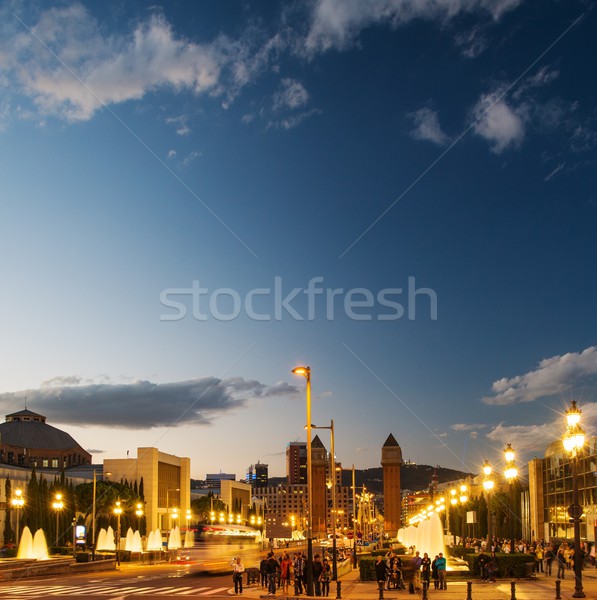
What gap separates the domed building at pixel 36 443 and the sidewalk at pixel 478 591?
12665cm

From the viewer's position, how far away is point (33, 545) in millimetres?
77875

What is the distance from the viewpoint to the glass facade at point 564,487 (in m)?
72.9

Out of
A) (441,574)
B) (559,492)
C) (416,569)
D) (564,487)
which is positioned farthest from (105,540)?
(441,574)

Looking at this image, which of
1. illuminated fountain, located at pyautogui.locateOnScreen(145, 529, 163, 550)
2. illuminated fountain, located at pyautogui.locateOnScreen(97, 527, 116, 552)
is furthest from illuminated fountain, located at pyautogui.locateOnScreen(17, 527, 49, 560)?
illuminated fountain, located at pyautogui.locateOnScreen(145, 529, 163, 550)

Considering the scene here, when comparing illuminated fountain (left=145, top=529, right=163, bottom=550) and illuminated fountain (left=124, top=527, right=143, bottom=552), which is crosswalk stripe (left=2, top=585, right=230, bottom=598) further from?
illuminated fountain (left=145, top=529, right=163, bottom=550)

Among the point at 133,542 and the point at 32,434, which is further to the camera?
the point at 32,434

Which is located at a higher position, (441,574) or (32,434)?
(32,434)

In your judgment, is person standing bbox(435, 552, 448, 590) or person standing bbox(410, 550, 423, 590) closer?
person standing bbox(410, 550, 423, 590)

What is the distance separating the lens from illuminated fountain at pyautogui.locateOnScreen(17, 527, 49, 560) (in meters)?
73.3

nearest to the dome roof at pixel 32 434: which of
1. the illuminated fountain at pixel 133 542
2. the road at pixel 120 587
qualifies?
the illuminated fountain at pixel 133 542

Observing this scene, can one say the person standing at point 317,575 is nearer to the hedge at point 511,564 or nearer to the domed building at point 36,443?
the hedge at point 511,564

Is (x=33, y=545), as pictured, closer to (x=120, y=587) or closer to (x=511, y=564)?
(x=120, y=587)

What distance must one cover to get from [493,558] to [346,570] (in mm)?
15362

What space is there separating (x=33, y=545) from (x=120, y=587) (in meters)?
41.1
